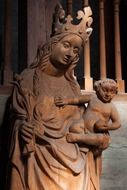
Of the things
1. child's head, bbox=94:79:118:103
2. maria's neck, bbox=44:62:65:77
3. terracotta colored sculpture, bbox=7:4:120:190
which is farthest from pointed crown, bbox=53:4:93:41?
child's head, bbox=94:79:118:103

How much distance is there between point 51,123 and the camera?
11.2 feet

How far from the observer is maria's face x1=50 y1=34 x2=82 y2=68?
11.5 ft

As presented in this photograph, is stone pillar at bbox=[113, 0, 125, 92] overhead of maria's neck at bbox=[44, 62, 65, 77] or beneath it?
overhead

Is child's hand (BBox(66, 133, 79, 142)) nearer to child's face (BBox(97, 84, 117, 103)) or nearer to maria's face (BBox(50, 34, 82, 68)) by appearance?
child's face (BBox(97, 84, 117, 103))

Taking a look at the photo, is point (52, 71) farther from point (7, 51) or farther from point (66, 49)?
point (7, 51)

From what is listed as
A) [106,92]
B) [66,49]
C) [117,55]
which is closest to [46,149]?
[106,92]

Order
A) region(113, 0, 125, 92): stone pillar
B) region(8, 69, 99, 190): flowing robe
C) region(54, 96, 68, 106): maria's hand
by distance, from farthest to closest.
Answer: region(113, 0, 125, 92): stone pillar, region(54, 96, 68, 106): maria's hand, region(8, 69, 99, 190): flowing robe

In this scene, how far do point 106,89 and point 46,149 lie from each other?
508 mm

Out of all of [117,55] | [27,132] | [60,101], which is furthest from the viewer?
[117,55]

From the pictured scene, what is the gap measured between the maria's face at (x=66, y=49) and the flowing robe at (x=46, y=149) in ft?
0.54

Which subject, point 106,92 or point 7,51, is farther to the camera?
point 7,51

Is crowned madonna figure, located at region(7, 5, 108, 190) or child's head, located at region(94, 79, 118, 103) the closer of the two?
crowned madonna figure, located at region(7, 5, 108, 190)

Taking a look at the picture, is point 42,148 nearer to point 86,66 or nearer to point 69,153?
point 69,153

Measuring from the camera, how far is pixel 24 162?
10.8 ft
